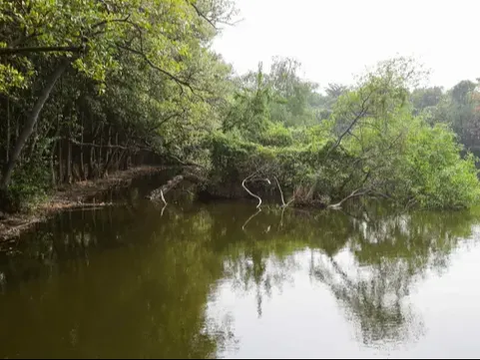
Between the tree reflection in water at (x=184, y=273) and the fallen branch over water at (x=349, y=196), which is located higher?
the fallen branch over water at (x=349, y=196)

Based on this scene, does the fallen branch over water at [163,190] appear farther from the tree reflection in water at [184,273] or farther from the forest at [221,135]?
the tree reflection in water at [184,273]

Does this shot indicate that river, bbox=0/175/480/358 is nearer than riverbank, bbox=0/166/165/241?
Yes

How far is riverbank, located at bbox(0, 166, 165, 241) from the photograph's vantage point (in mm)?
10491

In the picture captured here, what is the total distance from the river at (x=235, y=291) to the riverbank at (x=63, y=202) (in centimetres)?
44

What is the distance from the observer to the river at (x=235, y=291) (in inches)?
208

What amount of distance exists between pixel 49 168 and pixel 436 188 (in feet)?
43.3

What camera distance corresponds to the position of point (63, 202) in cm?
1452

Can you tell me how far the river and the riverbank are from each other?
441 mm

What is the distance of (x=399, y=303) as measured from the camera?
6863mm

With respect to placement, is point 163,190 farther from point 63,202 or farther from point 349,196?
point 349,196

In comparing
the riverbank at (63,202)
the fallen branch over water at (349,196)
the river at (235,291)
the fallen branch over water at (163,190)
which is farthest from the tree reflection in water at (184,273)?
the fallen branch over water at (163,190)

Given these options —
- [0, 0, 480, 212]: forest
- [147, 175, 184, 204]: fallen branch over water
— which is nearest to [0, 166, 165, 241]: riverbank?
[0, 0, 480, 212]: forest

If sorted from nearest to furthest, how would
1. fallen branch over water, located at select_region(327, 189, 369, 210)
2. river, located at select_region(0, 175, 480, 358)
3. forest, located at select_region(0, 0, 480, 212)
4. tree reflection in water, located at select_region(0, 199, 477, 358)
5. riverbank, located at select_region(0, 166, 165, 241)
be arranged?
river, located at select_region(0, 175, 480, 358)
tree reflection in water, located at select_region(0, 199, 477, 358)
riverbank, located at select_region(0, 166, 165, 241)
forest, located at select_region(0, 0, 480, 212)
fallen branch over water, located at select_region(327, 189, 369, 210)

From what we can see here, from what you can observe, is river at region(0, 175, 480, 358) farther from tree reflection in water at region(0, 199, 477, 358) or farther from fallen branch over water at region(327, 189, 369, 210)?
fallen branch over water at region(327, 189, 369, 210)
